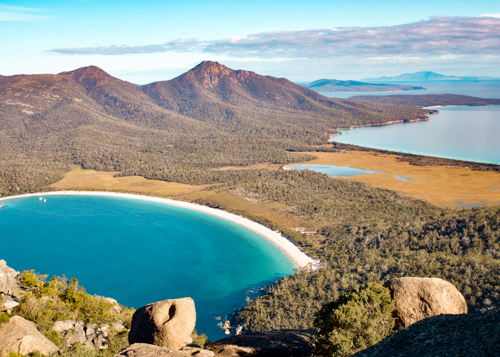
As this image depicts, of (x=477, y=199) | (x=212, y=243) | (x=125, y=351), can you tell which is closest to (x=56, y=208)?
(x=212, y=243)

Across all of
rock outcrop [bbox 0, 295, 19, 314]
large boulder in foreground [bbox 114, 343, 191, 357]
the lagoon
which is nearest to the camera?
large boulder in foreground [bbox 114, 343, 191, 357]

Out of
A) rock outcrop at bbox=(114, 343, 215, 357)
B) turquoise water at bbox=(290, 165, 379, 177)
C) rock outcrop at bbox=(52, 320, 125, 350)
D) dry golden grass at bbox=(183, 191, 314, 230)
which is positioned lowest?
dry golden grass at bbox=(183, 191, 314, 230)

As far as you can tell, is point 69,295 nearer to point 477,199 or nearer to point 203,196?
point 203,196

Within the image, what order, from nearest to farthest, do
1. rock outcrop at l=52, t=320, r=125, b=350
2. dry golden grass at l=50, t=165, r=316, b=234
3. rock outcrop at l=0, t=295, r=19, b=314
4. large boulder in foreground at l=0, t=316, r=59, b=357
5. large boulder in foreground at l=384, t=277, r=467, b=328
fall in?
large boulder in foreground at l=0, t=316, r=59, b=357 → large boulder in foreground at l=384, t=277, r=467, b=328 → rock outcrop at l=0, t=295, r=19, b=314 → rock outcrop at l=52, t=320, r=125, b=350 → dry golden grass at l=50, t=165, r=316, b=234

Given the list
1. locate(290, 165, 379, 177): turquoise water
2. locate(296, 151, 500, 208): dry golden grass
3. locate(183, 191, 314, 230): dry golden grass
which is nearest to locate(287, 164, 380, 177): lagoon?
locate(290, 165, 379, 177): turquoise water

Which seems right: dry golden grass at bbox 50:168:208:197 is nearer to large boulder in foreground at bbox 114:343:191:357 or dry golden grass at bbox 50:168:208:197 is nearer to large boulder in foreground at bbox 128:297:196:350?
large boulder in foreground at bbox 128:297:196:350

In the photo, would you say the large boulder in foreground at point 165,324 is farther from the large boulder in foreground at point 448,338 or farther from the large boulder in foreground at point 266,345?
the large boulder in foreground at point 448,338

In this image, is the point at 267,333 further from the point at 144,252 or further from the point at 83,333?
the point at 144,252
